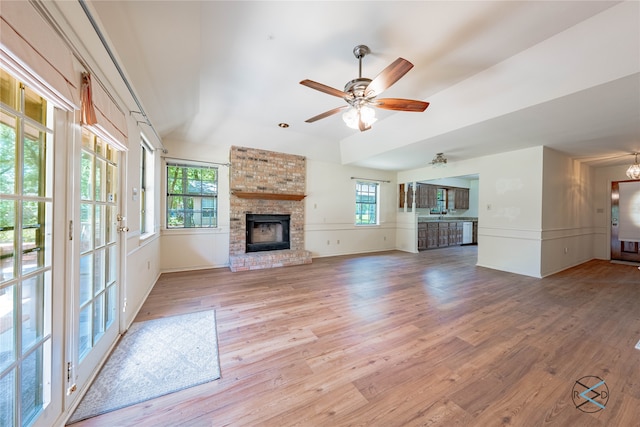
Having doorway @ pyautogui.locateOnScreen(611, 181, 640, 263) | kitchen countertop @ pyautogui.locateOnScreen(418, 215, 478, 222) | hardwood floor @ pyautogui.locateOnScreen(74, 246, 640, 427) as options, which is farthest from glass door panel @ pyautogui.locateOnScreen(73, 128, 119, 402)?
doorway @ pyautogui.locateOnScreen(611, 181, 640, 263)

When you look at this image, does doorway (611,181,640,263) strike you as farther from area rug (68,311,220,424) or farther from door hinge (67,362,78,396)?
door hinge (67,362,78,396)

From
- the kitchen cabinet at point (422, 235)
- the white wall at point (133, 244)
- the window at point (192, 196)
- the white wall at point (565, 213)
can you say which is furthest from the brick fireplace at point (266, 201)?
the white wall at point (565, 213)

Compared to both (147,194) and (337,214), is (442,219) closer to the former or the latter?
(337,214)

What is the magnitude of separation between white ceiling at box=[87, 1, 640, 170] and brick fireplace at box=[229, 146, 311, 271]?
1.34 m

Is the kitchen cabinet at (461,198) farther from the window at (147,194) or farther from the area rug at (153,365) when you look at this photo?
the window at (147,194)

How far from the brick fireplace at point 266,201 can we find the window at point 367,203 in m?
1.86

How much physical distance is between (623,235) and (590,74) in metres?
6.04

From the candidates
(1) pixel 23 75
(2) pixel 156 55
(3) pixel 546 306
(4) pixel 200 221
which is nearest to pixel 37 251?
(1) pixel 23 75

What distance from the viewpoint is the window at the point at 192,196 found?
4588mm

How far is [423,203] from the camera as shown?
7266 millimetres

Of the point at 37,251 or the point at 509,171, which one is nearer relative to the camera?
the point at 37,251

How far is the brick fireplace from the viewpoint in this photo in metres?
4.92

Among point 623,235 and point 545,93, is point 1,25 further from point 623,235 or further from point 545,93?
point 623,235

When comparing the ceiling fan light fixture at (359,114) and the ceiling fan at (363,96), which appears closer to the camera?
the ceiling fan at (363,96)
